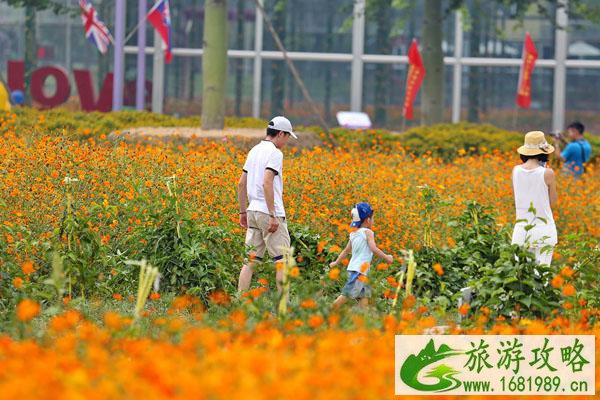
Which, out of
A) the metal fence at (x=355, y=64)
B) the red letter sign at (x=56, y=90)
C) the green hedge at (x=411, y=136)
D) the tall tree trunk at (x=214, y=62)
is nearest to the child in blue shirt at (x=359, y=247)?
the tall tree trunk at (x=214, y=62)

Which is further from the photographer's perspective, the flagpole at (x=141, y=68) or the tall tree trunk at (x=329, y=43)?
the tall tree trunk at (x=329, y=43)

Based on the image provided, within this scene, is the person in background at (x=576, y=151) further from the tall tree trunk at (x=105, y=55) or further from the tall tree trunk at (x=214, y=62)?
the tall tree trunk at (x=105, y=55)

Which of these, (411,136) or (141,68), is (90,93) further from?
(411,136)

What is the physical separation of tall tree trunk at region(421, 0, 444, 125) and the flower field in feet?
24.9

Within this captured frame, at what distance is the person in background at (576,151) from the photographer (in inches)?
561

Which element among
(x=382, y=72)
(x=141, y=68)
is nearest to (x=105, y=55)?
(x=141, y=68)

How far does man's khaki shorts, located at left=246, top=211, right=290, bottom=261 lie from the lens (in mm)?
8219

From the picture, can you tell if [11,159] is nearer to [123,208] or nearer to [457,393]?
[123,208]

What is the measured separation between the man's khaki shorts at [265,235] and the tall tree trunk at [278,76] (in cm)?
2098

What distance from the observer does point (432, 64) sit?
22234mm

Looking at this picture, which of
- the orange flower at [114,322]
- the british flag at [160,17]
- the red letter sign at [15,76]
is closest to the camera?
the orange flower at [114,322]

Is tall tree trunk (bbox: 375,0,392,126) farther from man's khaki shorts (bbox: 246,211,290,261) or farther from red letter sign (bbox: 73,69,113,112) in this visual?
man's khaki shorts (bbox: 246,211,290,261)

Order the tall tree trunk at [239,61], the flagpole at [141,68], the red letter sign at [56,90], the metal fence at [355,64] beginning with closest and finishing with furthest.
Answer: the flagpole at [141,68]
the red letter sign at [56,90]
the metal fence at [355,64]
the tall tree trunk at [239,61]

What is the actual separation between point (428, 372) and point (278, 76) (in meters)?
24.6
